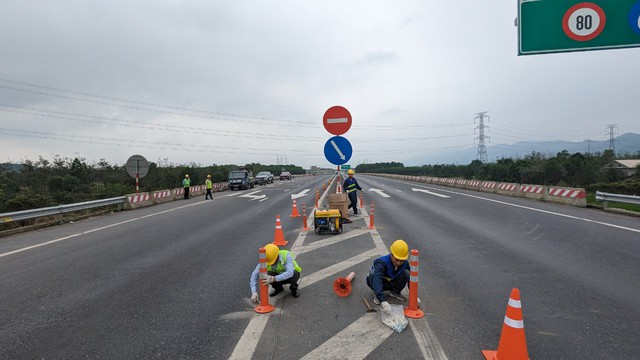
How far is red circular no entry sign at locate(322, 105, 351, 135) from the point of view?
943 cm

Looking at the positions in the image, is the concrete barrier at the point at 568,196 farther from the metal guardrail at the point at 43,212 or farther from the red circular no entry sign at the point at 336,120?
the metal guardrail at the point at 43,212

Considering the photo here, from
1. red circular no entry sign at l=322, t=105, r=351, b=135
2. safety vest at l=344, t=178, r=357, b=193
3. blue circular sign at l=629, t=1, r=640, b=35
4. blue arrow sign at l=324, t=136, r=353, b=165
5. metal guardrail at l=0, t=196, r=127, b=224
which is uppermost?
blue circular sign at l=629, t=1, r=640, b=35

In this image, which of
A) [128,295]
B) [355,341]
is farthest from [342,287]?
[128,295]

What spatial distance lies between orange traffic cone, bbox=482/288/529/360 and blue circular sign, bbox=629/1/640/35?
6.84 meters

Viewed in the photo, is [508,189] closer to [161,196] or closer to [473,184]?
[473,184]

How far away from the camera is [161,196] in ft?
69.2

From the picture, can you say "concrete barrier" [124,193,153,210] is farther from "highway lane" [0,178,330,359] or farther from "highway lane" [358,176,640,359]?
"highway lane" [358,176,640,359]

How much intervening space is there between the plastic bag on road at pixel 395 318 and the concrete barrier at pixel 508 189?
1918 centimetres

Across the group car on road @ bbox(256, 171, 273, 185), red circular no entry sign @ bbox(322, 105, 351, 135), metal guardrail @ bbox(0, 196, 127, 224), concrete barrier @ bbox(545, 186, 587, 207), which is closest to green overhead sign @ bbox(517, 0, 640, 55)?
red circular no entry sign @ bbox(322, 105, 351, 135)

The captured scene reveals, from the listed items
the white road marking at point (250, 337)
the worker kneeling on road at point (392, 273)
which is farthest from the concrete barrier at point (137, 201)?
the worker kneeling on road at point (392, 273)

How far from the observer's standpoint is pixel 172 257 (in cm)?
704

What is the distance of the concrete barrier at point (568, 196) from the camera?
14445 millimetres

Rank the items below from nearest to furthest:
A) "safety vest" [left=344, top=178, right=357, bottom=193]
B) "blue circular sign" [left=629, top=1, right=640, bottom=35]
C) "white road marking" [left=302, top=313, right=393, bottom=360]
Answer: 1. "white road marking" [left=302, top=313, right=393, bottom=360]
2. "blue circular sign" [left=629, top=1, right=640, bottom=35]
3. "safety vest" [left=344, top=178, right=357, bottom=193]

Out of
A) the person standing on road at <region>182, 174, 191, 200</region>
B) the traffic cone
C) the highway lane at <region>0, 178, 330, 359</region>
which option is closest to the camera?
the highway lane at <region>0, 178, 330, 359</region>
